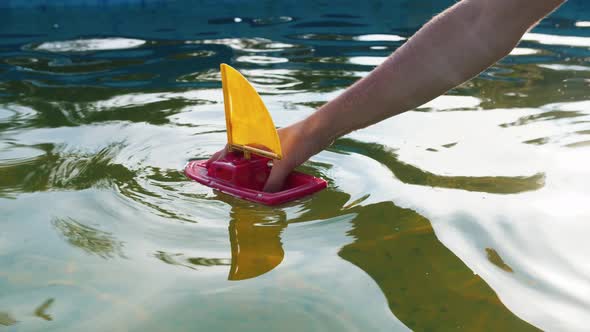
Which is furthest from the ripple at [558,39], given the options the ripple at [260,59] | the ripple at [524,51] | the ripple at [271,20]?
the ripple at [271,20]

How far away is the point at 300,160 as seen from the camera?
1.75m

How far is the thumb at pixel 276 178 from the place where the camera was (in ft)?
5.87

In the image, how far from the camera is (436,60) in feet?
4.68

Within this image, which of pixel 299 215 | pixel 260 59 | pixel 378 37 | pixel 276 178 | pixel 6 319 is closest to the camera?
pixel 6 319

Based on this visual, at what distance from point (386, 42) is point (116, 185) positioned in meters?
2.75

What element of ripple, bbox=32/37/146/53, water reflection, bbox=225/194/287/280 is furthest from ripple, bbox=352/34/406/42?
water reflection, bbox=225/194/287/280

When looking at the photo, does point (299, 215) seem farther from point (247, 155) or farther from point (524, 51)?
point (524, 51)

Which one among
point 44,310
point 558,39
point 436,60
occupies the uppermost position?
point 436,60

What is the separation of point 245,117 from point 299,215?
345mm

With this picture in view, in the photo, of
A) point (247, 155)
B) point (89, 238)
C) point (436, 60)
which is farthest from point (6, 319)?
point (436, 60)

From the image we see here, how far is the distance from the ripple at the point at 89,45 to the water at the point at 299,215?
0.81m

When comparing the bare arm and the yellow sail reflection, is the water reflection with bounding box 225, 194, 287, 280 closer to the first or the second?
the yellow sail reflection

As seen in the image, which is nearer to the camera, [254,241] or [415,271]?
[415,271]

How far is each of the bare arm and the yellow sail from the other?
19 centimetres
